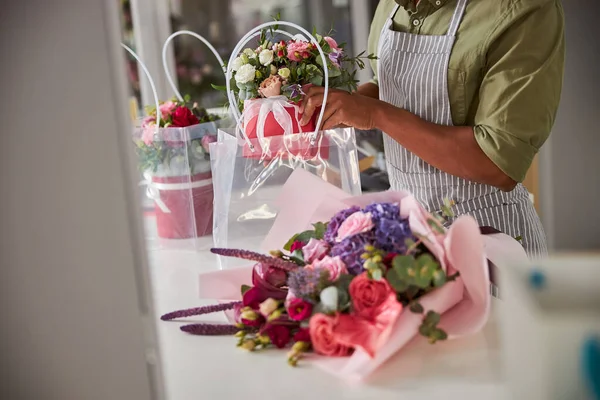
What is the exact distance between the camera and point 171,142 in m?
1.59

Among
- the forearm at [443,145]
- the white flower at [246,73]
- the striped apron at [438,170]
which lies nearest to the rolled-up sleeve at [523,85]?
the forearm at [443,145]

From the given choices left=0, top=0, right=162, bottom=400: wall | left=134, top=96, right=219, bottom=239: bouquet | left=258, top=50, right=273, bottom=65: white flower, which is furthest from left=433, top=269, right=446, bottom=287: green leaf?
left=134, top=96, right=219, bottom=239: bouquet

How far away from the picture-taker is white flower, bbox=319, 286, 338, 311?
791mm

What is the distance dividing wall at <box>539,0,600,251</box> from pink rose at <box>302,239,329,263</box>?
636mm

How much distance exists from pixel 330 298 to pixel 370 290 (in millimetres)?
48

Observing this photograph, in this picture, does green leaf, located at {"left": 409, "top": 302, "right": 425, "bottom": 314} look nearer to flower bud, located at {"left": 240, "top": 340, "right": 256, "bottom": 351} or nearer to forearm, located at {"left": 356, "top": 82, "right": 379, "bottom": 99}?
flower bud, located at {"left": 240, "top": 340, "right": 256, "bottom": 351}

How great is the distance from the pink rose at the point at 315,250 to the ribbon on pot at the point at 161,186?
727mm

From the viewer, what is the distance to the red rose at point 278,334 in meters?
0.85

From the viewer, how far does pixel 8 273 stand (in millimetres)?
581

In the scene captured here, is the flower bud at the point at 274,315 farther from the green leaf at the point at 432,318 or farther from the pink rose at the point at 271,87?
A: the pink rose at the point at 271,87

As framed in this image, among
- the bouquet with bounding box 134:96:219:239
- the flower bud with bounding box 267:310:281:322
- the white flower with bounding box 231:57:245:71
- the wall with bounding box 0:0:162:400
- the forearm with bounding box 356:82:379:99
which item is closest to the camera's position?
the wall with bounding box 0:0:162:400

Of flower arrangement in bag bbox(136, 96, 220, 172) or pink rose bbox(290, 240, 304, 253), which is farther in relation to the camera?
flower arrangement in bag bbox(136, 96, 220, 172)

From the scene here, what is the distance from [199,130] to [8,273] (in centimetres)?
106

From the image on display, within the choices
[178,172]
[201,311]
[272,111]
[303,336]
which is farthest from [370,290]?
[178,172]
